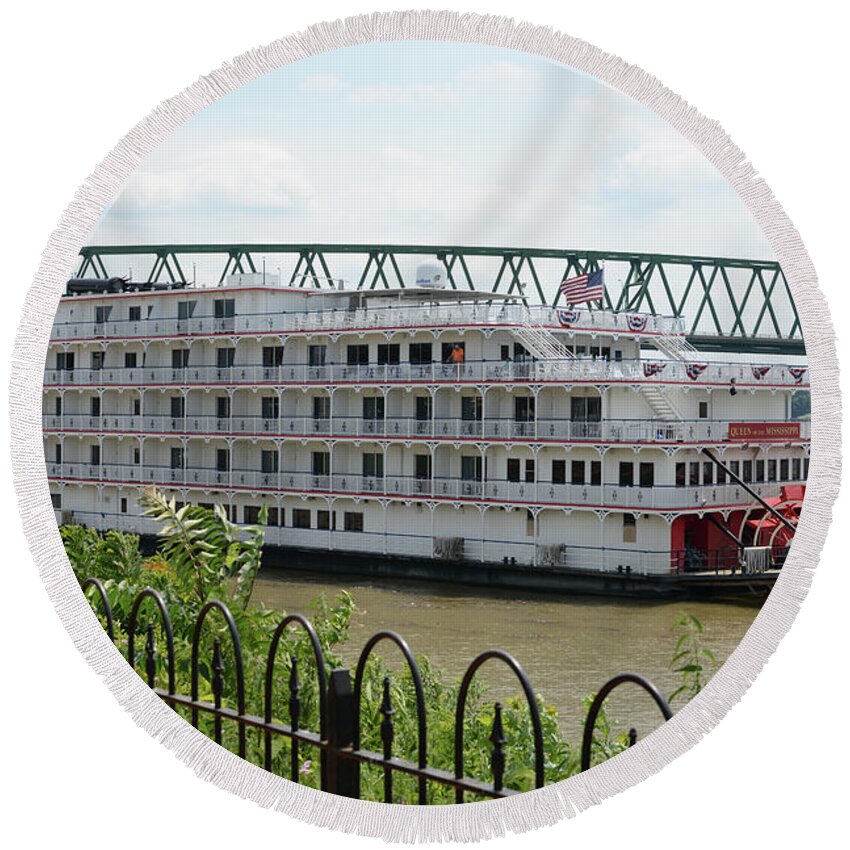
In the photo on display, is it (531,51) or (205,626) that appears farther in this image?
(205,626)

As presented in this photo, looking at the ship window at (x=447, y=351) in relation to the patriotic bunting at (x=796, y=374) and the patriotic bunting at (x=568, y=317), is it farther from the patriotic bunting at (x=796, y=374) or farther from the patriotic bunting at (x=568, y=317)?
the patriotic bunting at (x=796, y=374)

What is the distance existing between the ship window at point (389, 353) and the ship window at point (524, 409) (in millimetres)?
1330

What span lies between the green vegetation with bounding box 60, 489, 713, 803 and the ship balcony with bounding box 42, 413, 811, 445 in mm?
6373

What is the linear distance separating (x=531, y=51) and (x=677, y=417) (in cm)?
700

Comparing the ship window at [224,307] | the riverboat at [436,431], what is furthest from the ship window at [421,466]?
the ship window at [224,307]

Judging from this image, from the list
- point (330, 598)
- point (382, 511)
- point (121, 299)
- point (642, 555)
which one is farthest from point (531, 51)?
point (121, 299)

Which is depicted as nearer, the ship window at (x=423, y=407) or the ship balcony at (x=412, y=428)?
the ship balcony at (x=412, y=428)

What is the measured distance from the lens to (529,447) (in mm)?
12172

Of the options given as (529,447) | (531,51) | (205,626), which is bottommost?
(205,626)

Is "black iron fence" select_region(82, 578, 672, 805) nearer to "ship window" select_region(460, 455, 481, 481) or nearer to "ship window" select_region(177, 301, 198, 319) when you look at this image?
"ship window" select_region(460, 455, 481, 481)

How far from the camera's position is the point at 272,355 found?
13211mm

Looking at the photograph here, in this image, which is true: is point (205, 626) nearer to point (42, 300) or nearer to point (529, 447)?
point (42, 300)

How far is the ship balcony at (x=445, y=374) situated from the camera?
11211 millimetres

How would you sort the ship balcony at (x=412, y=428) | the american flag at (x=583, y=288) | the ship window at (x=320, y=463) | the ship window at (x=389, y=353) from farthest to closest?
the ship window at (x=389, y=353), the ship window at (x=320, y=463), the ship balcony at (x=412, y=428), the american flag at (x=583, y=288)
